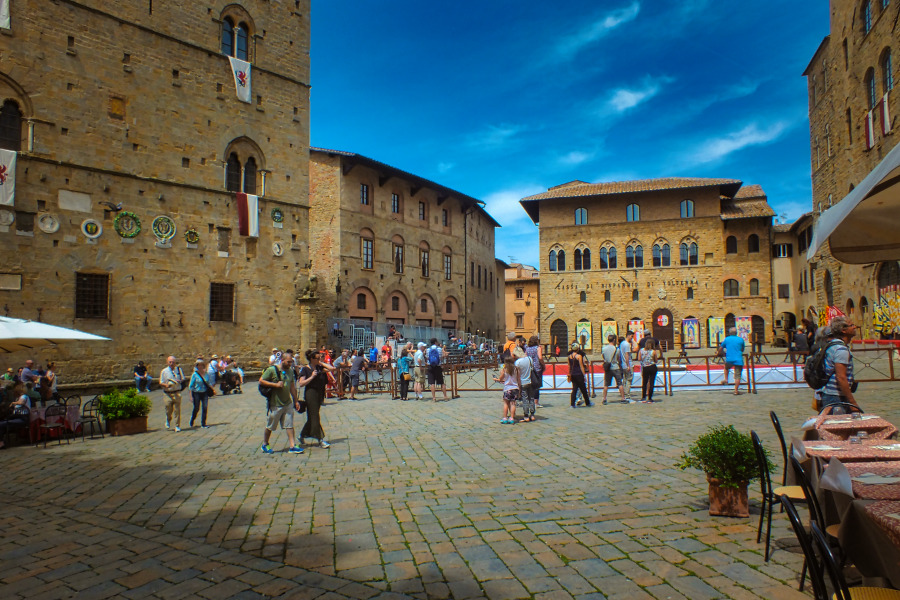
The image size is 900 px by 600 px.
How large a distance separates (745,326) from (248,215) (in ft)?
107

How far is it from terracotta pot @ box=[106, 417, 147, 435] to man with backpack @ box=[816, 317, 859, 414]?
40.3ft

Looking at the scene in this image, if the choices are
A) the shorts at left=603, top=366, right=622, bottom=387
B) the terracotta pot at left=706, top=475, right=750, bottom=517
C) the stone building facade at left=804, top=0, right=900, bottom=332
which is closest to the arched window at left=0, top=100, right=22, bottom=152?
the shorts at left=603, top=366, right=622, bottom=387

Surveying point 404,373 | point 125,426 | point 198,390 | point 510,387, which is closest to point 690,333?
point 404,373

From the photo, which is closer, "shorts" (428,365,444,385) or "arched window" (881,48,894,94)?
"shorts" (428,365,444,385)

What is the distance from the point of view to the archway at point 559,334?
40.6 meters

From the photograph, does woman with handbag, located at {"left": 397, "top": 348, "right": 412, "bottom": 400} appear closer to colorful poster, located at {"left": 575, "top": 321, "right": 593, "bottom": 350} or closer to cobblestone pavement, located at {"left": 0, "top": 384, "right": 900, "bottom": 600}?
cobblestone pavement, located at {"left": 0, "top": 384, "right": 900, "bottom": 600}

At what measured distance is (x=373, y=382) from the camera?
19.4 meters

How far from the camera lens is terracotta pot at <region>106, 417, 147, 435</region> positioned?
1162 cm

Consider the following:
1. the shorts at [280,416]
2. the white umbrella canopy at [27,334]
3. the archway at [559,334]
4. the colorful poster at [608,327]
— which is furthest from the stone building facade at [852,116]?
the white umbrella canopy at [27,334]

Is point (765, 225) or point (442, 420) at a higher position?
point (765, 225)

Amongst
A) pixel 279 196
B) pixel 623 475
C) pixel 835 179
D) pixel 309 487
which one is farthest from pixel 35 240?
pixel 835 179

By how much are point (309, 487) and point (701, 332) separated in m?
37.0

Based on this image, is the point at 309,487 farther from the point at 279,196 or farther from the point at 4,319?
the point at 279,196

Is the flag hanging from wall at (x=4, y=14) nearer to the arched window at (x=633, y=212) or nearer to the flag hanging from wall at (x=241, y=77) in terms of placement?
the flag hanging from wall at (x=241, y=77)
